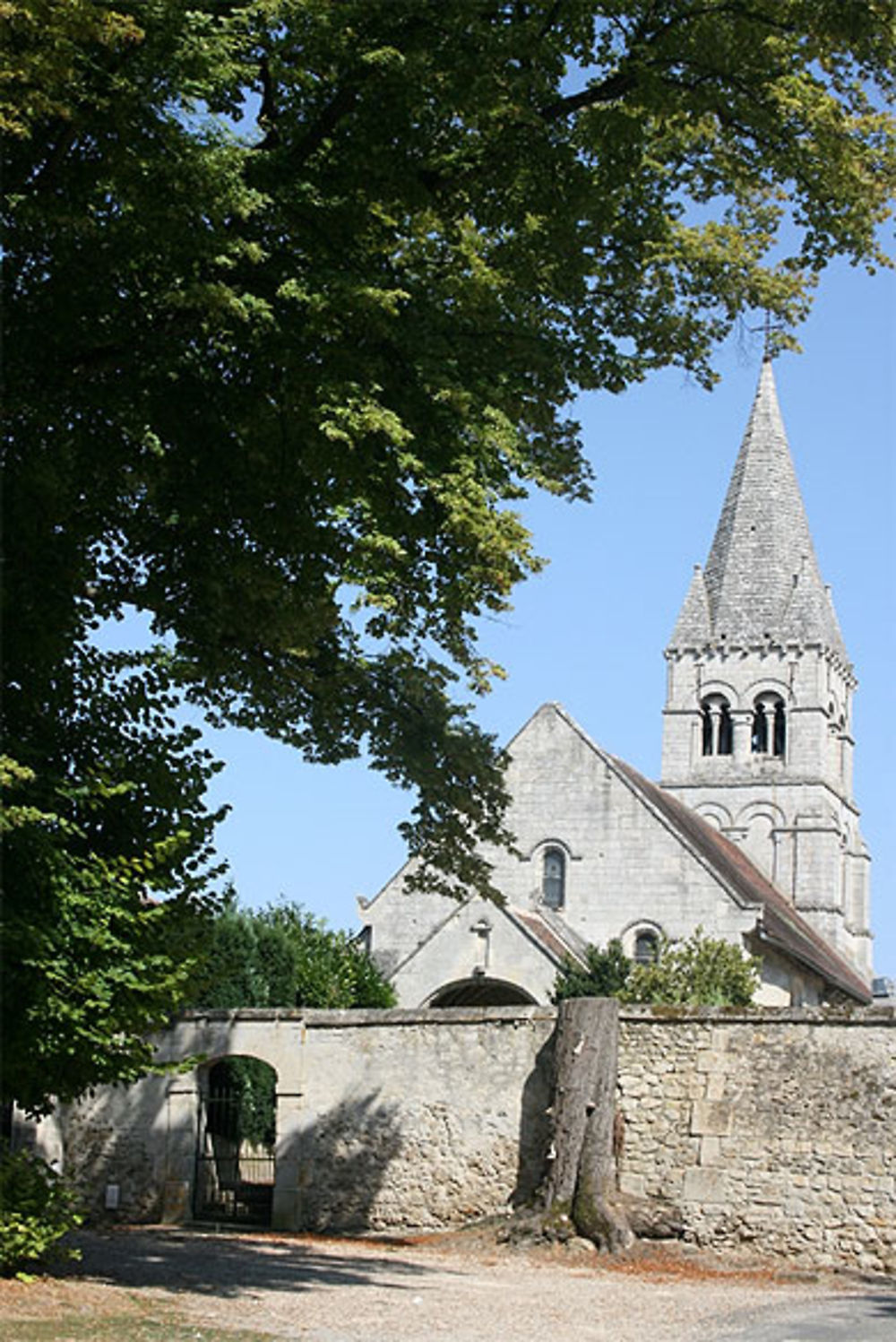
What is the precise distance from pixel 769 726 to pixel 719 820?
3.64 meters

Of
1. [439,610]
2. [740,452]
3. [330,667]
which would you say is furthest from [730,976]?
→ [740,452]

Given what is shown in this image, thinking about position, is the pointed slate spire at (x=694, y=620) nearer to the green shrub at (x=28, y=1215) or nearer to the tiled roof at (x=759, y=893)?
the tiled roof at (x=759, y=893)

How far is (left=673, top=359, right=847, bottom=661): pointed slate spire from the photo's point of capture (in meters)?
59.3

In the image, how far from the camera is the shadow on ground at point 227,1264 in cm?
1438

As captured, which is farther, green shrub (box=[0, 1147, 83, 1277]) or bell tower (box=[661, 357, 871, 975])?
bell tower (box=[661, 357, 871, 975])

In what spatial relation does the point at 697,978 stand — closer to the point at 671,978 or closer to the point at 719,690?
the point at 671,978

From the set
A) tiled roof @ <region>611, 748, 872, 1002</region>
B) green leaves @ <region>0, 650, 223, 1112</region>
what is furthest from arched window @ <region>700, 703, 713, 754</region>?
green leaves @ <region>0, 650, 223, 1112</region>

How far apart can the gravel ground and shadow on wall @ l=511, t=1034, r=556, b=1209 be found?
0.78 metres

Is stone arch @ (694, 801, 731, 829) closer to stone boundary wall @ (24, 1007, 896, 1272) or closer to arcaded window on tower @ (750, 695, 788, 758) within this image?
arcaded window on tower @ (750, 695, 788, 758)

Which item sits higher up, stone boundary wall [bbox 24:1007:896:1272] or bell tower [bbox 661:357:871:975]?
bell tower [bbox 661:357:871:975]

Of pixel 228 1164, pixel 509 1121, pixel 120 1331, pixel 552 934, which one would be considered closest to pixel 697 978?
pixel 552 934

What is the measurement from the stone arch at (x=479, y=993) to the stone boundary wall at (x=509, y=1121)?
14235 millimetres

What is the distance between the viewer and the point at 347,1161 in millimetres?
21109

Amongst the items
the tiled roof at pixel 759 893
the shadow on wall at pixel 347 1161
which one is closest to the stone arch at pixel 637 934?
the tiled roof at pixel 759 893
